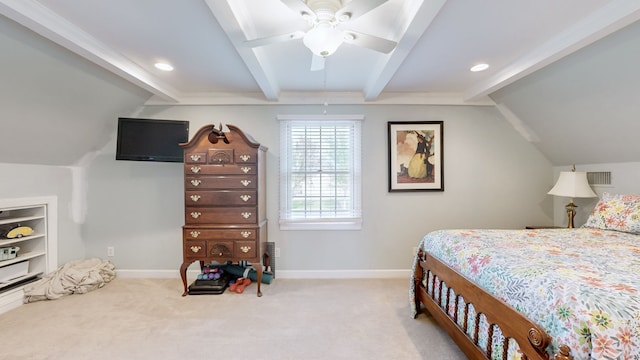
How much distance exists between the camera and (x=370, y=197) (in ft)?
11.5

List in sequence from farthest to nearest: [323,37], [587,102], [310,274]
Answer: [310,274]
[587,102]
[323,37]

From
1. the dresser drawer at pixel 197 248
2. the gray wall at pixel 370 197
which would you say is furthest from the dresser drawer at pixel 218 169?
the dresser drawer at pixel 197 248

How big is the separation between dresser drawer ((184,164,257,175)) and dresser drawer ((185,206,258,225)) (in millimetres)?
374

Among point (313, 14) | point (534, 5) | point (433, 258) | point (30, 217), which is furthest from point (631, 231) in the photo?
point (30, 217)

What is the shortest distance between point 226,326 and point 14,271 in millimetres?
2365

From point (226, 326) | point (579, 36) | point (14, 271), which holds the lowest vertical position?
point (226, 326)

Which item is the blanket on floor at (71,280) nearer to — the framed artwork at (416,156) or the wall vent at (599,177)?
the framed artwork at (416,156)

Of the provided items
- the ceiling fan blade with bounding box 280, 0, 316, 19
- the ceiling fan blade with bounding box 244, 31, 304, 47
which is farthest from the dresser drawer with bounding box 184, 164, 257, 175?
the ceiling fan blade with bounding box 280, 0, 316, 19

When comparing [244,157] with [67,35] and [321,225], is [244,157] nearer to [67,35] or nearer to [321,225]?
[321,225]

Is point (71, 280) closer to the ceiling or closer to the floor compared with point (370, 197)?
closer to the floor

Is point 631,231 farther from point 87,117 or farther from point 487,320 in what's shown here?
point 87,117

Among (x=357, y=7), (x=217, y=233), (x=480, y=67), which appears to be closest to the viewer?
(x=357, y=7)

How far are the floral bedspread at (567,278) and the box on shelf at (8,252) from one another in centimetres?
410

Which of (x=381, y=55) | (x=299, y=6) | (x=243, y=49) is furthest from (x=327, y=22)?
(x=381, y=55)
